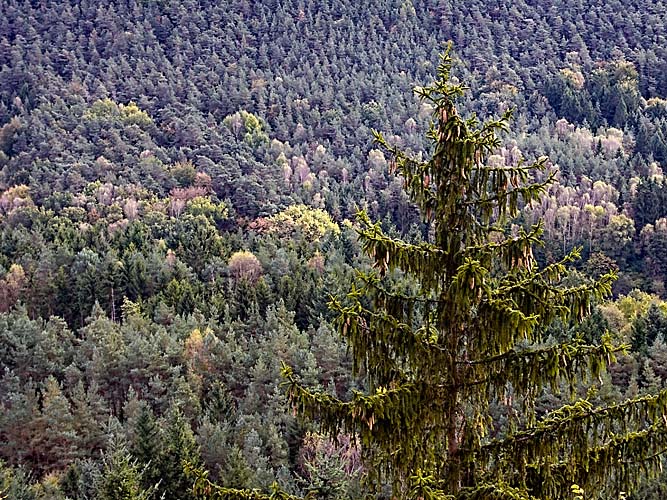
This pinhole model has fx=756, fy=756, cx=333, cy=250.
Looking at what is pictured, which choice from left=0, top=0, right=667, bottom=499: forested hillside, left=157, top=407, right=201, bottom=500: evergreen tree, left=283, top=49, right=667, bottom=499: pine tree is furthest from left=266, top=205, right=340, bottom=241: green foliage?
left=283, top=49, right=667, bottom=499: pine tree

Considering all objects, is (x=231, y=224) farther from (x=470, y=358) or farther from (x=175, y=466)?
(x=470, y=358)

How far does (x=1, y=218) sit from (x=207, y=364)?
7269 cm

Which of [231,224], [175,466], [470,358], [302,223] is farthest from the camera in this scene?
[231,224]

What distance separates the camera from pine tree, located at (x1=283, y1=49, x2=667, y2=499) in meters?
10.4

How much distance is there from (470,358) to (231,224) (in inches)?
4458

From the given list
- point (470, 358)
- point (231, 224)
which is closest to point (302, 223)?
point (231, 224)

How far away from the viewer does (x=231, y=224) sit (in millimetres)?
122688

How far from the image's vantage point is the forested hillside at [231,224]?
153 feet

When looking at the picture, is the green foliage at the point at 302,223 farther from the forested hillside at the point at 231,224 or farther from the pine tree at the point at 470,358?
the pine tree at the point at 470,358

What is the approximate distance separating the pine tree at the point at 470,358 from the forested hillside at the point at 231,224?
120 centimetres

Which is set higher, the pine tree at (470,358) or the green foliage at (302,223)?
the pine tree at (470,358)

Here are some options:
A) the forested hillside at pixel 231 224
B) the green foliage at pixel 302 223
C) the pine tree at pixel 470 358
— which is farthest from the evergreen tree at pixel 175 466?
the green foliage at pixel 302 223

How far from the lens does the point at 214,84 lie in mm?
185000

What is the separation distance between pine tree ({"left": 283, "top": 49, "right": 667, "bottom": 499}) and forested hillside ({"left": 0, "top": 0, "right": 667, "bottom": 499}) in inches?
47.1
